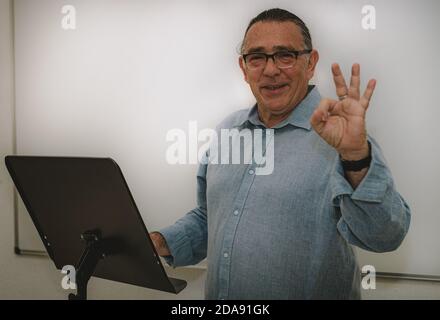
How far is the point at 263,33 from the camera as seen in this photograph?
1.10 metres

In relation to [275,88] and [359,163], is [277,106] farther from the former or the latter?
[359,163]

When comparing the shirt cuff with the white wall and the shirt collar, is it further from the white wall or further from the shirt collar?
the white wall

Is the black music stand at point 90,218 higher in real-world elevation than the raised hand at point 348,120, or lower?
lower

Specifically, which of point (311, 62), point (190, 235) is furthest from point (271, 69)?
point (190, 235)

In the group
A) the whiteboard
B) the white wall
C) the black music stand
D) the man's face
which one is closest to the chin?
the man's face

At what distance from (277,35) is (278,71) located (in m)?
0.10

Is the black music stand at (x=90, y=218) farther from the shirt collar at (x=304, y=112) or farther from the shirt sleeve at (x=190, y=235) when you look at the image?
the shirt collar at (x=304, y=112)

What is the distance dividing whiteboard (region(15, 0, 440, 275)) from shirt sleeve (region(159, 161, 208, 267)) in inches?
6.7

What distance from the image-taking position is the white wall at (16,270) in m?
1.58

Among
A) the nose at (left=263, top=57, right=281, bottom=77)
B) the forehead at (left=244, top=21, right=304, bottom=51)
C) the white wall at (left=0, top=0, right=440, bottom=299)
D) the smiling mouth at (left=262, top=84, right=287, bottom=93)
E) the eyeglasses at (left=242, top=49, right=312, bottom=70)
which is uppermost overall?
the forehead at (left=244, top=21, right=304, bottom=51)

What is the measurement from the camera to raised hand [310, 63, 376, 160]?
787 millimetres

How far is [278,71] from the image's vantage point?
3.55 ft

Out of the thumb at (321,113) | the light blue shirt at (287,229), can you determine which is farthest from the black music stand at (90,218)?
the thumb at (321,113)

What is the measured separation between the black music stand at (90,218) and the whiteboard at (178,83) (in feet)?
2.02
